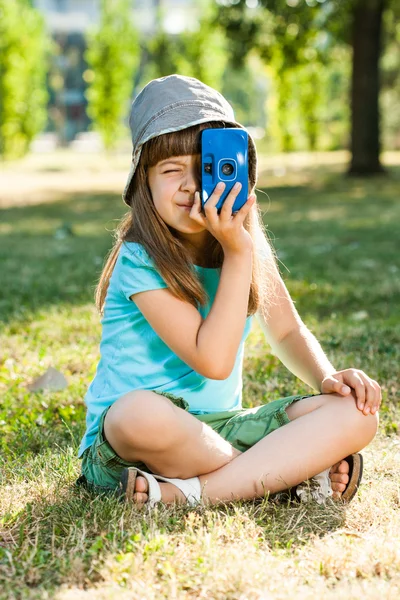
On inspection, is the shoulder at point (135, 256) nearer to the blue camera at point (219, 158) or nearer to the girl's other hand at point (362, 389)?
the blue camera at point (219, 158)

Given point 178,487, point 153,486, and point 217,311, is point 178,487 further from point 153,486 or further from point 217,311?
point 217,311

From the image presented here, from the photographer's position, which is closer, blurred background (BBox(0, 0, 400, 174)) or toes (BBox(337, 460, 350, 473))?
toes (BBox(337, 460, 350, 473))

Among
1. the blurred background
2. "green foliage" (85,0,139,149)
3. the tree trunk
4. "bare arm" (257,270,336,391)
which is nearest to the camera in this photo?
"bare arm" (257,270,336,391)

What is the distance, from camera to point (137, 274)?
2.36 m

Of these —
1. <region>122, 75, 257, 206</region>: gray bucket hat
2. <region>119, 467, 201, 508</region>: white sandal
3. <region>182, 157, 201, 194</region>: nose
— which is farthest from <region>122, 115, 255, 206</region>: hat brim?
<region>119, 467, 201, 508</region>: white sandal

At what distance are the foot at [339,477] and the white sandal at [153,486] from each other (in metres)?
0.38

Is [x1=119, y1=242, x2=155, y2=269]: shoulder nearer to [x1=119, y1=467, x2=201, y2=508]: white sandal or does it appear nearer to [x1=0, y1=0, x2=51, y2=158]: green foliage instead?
[x1=119, y1=467, x2=201, y2=508]: white sandal

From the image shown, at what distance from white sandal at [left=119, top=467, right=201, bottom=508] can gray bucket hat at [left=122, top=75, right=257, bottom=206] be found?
82cm

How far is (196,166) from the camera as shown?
2.34 meters

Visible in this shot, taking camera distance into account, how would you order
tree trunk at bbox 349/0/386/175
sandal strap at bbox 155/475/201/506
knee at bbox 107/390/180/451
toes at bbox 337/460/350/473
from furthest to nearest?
tree trunk at bbox 349/0/386/175, toes at bbox 337/460/350/473, sandal strap at bbox 155/475/201/506, knee at bbox 107/390/180/451

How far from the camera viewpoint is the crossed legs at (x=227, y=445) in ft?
7.17

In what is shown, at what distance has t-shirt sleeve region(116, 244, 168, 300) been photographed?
233cm

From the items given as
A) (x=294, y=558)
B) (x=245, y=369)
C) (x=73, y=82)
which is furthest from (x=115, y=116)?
(x=73, y=82)

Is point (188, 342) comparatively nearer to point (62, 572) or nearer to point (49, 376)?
point (62, 572)
